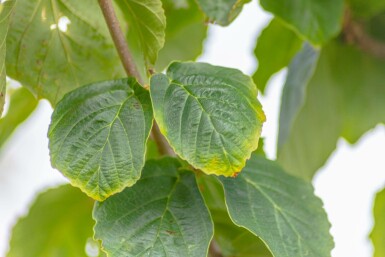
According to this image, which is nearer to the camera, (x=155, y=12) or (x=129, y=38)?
(x=155, y=12)

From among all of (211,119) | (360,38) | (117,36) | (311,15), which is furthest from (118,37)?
(360,38)

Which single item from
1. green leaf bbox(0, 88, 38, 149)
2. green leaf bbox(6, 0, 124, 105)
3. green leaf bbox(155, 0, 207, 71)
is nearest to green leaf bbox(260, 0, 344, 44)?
green leaf bbox(155, 0, 207, 71)

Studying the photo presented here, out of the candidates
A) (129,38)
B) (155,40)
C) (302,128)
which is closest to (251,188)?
(155,40)

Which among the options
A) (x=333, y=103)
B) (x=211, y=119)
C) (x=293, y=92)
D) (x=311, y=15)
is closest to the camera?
(x=211, y=119)

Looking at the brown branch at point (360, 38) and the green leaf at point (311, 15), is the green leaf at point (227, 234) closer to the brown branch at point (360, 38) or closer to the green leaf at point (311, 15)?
the green leaf at point (311, 15)

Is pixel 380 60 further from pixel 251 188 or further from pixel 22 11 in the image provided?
pixel 22 11

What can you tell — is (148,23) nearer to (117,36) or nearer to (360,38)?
(117,36)

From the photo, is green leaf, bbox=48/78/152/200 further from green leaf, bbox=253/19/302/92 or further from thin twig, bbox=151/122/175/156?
green leaf, bbox=253/19/302/92
